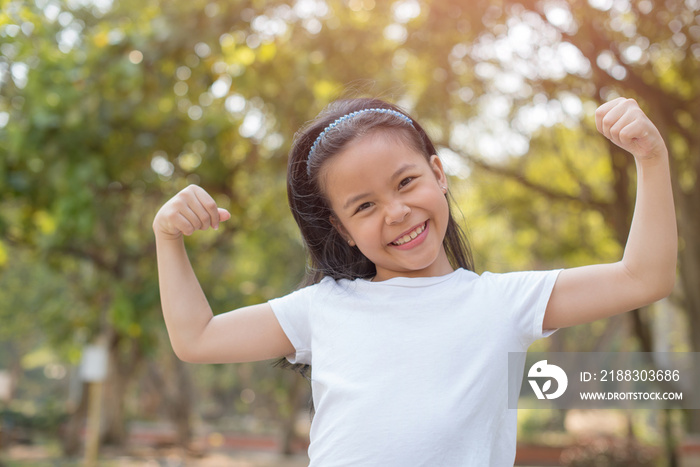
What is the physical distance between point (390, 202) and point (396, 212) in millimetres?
29

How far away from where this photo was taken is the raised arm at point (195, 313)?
138 centimetres

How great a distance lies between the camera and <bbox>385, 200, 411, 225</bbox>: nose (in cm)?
137

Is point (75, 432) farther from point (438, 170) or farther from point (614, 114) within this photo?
point (614, 114)

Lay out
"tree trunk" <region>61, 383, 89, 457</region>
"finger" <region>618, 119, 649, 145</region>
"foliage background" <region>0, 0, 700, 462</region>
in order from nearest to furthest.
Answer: "finger" <region>618, 119, 649, 145</region> → "foliage background" <region>0, 0, 700, 462</region> → "tree trunk" <region>61, 383, 89, 457</region>

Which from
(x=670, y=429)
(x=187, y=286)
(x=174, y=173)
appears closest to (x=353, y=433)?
(x=187, y=286)

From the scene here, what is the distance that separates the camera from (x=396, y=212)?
1369mm

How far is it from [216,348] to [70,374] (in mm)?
30398

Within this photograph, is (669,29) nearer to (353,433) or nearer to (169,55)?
(169,55)

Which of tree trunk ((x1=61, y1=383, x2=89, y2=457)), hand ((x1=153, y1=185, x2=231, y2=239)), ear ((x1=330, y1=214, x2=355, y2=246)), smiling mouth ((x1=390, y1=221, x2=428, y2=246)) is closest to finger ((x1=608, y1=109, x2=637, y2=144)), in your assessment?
smiling mouth ((x1=390, y1=221, x2=428, y2=246))

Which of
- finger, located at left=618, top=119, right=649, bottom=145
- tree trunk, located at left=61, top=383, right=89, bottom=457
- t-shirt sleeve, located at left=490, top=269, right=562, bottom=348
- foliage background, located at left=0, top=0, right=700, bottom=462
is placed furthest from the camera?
tree trunk, located at left=61, top=383, right=89, bottom=457

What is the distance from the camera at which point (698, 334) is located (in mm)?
7906

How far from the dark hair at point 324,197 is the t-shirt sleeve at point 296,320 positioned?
119mm

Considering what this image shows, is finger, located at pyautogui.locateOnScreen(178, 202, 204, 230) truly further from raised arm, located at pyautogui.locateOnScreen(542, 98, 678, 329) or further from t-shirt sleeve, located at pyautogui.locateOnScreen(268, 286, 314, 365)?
raised arm, located at pyautogui.locateOnScreen(542, 98, 678, 329)

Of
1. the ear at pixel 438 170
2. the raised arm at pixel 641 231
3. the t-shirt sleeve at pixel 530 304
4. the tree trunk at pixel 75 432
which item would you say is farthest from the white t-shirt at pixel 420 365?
the tree trunk at pixel 75 432
